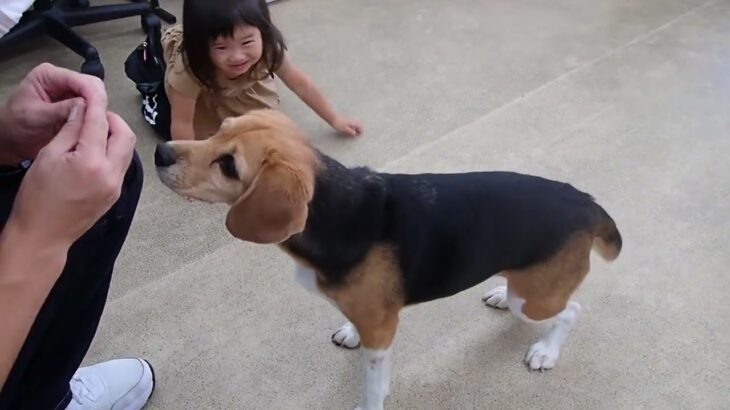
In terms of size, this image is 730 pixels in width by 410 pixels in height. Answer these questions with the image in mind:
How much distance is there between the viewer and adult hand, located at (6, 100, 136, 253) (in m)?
0.91

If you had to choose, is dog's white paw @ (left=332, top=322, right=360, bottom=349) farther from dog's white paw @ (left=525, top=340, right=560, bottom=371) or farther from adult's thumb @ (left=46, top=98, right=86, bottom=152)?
adult's thumb @ (left=46, top=98, right=86, bottom=152)

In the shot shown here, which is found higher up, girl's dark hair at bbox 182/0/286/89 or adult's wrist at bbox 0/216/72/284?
adult's wrist at bbox 0/216/72/284

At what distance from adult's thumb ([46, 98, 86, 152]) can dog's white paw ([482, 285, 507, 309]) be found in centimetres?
116

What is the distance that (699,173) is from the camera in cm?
230

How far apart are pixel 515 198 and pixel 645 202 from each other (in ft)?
3.00

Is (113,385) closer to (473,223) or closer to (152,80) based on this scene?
(473,223)

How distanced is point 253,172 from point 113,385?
0.66 metres

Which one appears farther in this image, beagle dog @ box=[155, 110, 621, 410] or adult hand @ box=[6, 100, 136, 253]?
beagle dog @ box=[155, 110, 621, 410]

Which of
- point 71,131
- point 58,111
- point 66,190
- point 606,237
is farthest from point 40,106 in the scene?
point 606,237

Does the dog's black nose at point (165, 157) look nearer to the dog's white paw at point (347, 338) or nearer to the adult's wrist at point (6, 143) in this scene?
the adult's wrist at point (6, 143)

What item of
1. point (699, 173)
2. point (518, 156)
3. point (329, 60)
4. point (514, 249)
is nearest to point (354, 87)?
point (329, 60)

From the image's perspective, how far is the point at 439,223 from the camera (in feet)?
4.60

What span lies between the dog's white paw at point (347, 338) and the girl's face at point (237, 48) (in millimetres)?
899

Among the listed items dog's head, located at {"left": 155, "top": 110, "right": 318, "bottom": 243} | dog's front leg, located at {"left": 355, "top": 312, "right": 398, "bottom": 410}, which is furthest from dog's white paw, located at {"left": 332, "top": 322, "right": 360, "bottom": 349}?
dog's head, located at {"left": 155, "top": 110, "right": 318, "bottom": 243}
